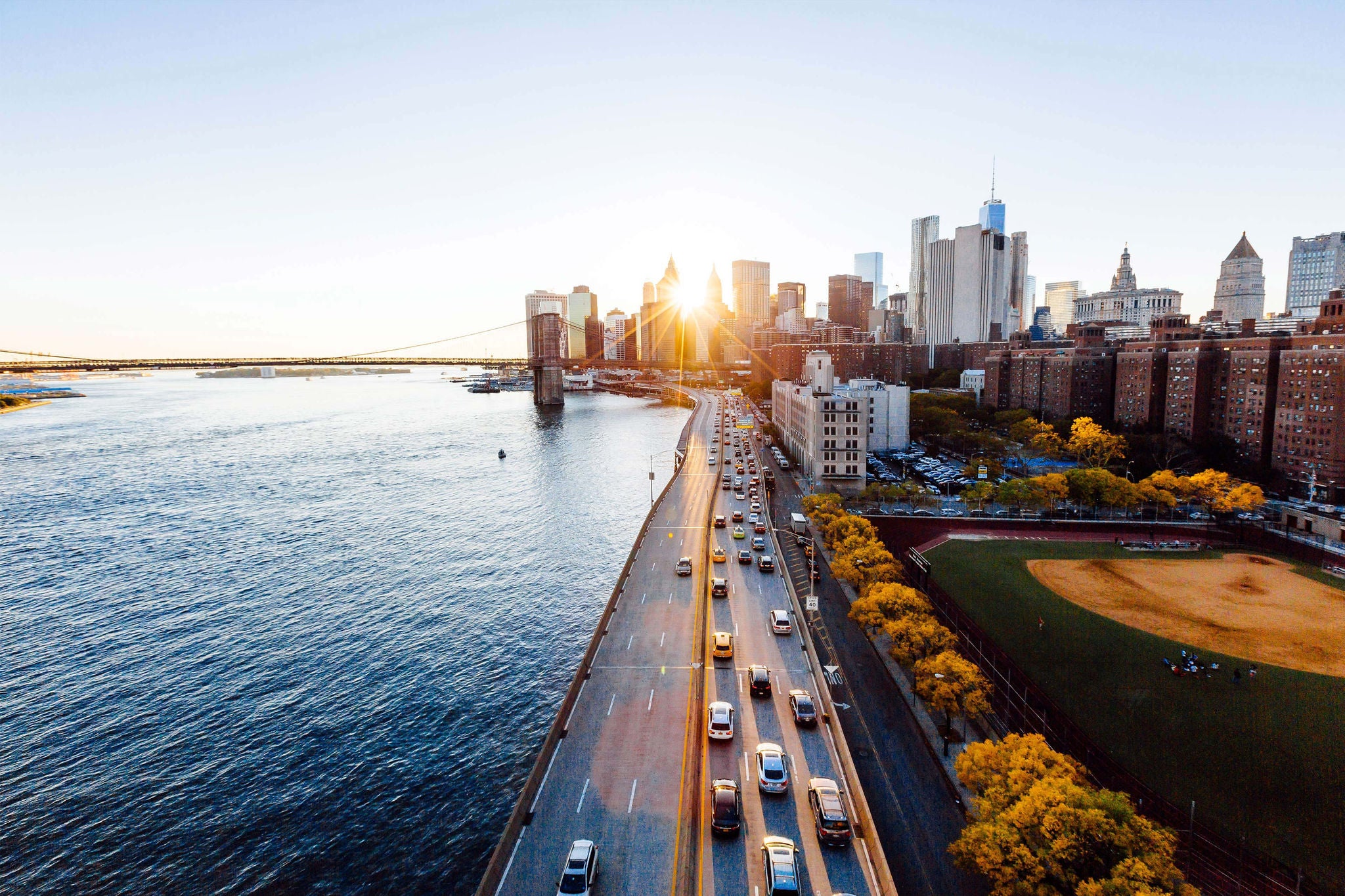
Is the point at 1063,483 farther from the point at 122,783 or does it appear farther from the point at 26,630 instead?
the point at 26,630

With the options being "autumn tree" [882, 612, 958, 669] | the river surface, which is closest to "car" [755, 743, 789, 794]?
the river surface

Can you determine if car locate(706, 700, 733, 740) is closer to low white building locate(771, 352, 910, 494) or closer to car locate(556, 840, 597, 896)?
car locate(556, 840, 597, 896)

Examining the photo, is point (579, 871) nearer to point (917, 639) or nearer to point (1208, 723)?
point (917, 639)

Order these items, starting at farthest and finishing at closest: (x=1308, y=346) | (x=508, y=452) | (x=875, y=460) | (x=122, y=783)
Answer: (x=508, y=452)
(x=875, y=460)
(x=1308, y=346)
(x=122, y=783)

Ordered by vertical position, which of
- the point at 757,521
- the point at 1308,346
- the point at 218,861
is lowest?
the point at 218,861

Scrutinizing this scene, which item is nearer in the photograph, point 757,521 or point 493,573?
point 493,573

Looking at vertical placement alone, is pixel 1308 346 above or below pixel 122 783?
above

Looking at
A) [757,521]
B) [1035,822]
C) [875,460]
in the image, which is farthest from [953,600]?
[875,460]
